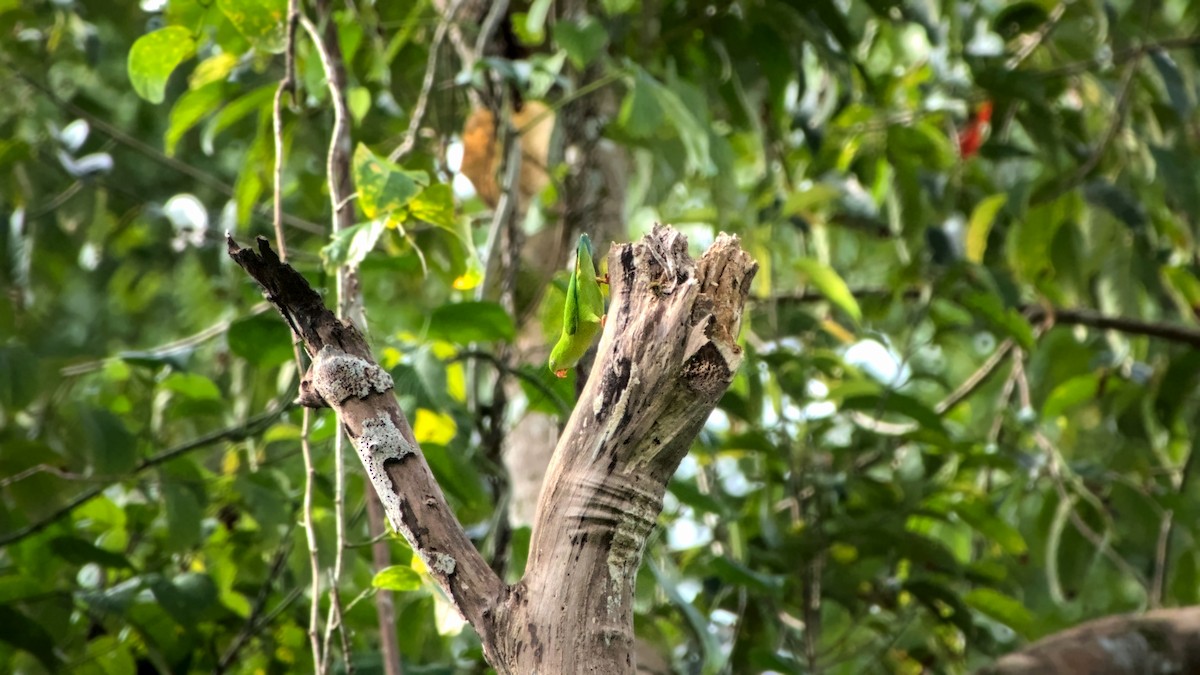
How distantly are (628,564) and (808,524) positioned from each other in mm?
1068

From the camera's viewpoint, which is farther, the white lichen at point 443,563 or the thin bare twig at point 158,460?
the thin bare twig at point 158,460

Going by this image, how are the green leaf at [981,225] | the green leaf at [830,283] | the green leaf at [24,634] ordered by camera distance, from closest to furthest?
the green leaf at [24,634] → the green leaf at [830,283] → the green leaf at [981,225]

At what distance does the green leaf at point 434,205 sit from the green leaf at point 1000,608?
92cm

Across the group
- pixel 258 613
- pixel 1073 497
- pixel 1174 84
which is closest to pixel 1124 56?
pixel 1174 84

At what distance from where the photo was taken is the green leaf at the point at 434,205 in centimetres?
89

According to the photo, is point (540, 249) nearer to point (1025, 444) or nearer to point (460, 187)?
point (460, 187)

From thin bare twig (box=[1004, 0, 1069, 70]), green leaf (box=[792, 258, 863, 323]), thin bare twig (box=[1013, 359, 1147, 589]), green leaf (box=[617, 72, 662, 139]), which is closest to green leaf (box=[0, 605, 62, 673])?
green leaf (box=[617, 72, 662, 139])

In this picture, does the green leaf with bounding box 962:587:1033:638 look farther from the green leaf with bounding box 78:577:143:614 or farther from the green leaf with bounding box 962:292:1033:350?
the green leaf with bounding box 78:577:143:614

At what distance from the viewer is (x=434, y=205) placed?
896mm

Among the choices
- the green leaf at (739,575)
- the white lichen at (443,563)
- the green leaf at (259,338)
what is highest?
the green leaf at (259,338)

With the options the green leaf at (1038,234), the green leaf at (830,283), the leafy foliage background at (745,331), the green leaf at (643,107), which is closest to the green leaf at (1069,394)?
the leafy foliage background at (745,331)

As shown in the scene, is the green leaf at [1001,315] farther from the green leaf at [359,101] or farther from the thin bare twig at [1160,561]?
the green leaf at [359,101]

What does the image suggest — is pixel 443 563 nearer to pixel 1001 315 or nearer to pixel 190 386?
pixel 190 386

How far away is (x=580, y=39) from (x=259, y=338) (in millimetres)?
449
